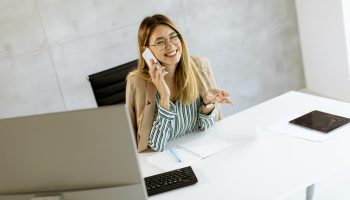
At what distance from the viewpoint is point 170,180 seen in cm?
164

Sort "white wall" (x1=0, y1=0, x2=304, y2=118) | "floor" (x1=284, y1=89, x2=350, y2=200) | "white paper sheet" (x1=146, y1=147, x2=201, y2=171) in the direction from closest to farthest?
"white paper sheet" (x1=146, y1=147, x2=201, y2=171) → "floor" (x1=284, y1=89, x2=350, y2=200) → "white wall" (x1=0, y1=0, x2=304, y2=118)

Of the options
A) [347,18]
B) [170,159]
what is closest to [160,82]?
[170,159]

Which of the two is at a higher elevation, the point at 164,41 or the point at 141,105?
the point at 164,41

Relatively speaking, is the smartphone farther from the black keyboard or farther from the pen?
the black keyboard

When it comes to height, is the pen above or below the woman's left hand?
below

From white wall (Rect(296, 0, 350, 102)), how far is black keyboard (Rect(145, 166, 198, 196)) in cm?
250

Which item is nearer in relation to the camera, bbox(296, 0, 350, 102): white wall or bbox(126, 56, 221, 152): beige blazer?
bbox(126, 56, 221, 152): beige blazer

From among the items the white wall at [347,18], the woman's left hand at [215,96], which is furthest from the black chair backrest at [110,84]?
the white wall at [347,18]

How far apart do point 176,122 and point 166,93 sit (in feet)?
0.50

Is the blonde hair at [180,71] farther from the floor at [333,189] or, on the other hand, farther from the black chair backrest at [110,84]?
the floor at [333,189]

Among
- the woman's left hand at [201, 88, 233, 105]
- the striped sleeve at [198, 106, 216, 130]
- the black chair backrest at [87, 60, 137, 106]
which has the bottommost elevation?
the striped sleeve at [198, 106, 216, 130]

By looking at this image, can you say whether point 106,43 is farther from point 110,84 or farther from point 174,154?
point 174,154

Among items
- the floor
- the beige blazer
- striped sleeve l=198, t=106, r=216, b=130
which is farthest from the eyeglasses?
the floor

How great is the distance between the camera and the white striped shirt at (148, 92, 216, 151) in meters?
1.99
